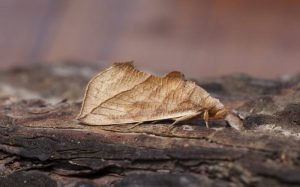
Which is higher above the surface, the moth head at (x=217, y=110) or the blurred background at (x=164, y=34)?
the blurred background at (x=164, y=34)

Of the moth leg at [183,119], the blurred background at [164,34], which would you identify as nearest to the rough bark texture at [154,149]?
the moth leg at [183,119]

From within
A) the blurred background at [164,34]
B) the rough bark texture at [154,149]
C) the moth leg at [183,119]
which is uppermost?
the blurred background at [164,34]

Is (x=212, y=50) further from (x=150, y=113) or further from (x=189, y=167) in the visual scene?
(x=189, y=167)

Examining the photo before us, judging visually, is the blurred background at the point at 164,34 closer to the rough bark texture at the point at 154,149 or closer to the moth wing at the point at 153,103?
the rough bark texture at the point at 154,149

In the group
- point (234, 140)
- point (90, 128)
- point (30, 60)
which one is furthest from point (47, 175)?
point (30, 60)

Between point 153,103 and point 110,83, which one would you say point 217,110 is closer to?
point 153,103

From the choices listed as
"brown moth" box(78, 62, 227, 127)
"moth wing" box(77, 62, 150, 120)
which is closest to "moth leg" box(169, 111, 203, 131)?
"brown moth" box(78, 62, 227, 127)

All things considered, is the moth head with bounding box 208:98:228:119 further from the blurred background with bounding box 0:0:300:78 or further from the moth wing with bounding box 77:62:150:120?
the blurred background with bounding box 0:0:300:78

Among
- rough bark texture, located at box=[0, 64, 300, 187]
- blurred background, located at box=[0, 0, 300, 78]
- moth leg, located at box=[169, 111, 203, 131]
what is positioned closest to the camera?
rough bark texture, located at box=[0, 64, 300, 187]
